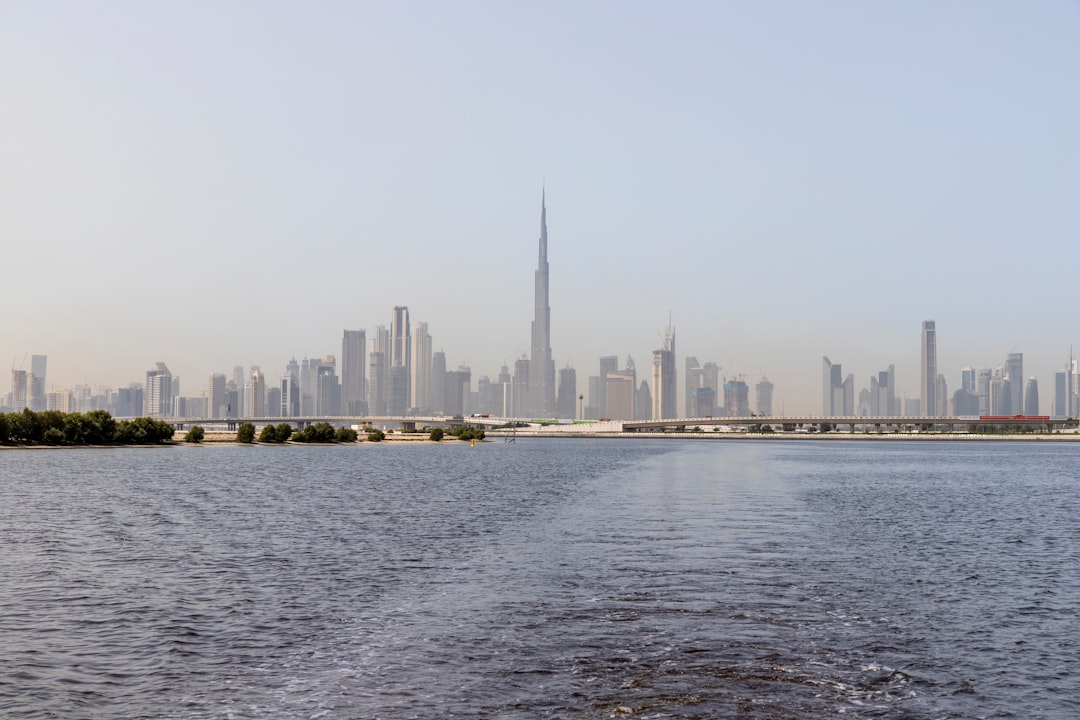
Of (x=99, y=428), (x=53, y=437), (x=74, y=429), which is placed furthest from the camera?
(x=99, y=428)

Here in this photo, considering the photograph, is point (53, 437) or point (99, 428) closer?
point (53, 437)

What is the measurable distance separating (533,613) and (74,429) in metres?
161

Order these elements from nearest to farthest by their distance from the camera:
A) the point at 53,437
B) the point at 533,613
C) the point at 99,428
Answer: the point at 533,613 < the point at 53,437 < the point at 99,428

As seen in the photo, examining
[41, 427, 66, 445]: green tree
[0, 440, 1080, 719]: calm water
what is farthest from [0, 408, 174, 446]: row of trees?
[0, 440, 1080, 719]: calm water

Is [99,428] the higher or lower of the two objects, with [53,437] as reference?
higher

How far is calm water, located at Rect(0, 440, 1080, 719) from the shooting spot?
762 inches

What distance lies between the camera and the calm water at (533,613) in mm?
19344

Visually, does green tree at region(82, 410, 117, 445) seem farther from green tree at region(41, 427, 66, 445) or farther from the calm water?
the calm water

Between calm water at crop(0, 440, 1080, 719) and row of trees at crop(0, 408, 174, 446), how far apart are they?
109647 mm

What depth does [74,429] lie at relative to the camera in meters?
167

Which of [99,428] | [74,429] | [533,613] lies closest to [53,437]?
[74,429]

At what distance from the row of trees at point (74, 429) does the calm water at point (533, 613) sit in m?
110

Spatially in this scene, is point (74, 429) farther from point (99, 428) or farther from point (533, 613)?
point (533, 613)

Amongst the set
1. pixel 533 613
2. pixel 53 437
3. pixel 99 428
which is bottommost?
pixel 53 437
